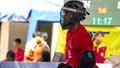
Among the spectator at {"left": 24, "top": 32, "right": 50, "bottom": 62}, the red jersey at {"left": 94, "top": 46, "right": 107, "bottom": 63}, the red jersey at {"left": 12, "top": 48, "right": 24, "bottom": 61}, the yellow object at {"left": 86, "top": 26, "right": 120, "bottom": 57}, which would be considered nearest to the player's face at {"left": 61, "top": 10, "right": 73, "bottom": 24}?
the spectator at {"left": 24, "top": 32, "right": 50, "bottom": 62}

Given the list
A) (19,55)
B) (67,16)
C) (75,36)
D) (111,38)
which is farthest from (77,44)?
(111,38)

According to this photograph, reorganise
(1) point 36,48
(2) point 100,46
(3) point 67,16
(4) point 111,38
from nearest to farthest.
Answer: (3) point 67,16
(1) point 36,48
(2) point 100,46
(4) point 111,38

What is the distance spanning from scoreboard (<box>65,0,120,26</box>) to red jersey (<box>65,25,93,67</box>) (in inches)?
235

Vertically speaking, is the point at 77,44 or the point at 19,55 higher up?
the point at 77,44

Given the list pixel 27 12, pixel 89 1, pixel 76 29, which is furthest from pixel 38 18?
pixel 76 29

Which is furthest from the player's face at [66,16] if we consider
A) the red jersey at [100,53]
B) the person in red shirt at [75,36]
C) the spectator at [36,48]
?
the red jersey at [100,53]

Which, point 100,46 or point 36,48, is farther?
point 100,46

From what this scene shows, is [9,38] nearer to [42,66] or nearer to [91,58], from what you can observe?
[42,66]

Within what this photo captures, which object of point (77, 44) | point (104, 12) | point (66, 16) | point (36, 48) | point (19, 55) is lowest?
point (19, 55)

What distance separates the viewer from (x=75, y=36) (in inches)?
206

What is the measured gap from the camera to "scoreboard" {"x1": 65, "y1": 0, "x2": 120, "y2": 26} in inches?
444

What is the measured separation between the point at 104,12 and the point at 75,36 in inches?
246

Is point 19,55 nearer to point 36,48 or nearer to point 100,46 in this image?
point 36,48

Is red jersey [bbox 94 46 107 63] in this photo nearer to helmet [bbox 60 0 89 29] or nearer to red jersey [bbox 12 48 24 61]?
red jersey [bbox 12 48 24 61]
